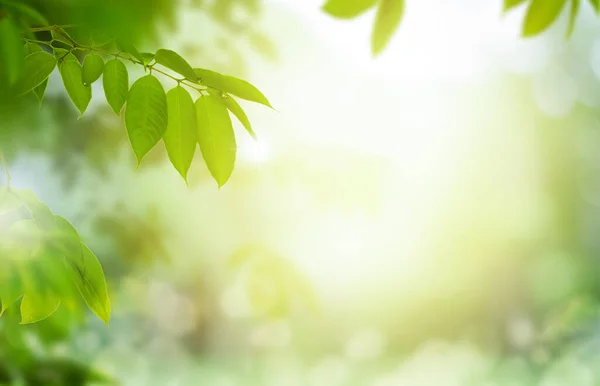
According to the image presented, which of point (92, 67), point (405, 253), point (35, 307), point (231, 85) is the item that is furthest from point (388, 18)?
point (405, 253)

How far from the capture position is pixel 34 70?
40cm

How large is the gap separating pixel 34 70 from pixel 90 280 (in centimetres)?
17

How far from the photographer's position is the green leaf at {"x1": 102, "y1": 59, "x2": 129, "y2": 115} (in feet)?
1.33

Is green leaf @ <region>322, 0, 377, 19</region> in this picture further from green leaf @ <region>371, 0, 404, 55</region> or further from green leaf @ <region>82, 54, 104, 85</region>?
green leaf @ <region>82, 54, 104, 85</region>

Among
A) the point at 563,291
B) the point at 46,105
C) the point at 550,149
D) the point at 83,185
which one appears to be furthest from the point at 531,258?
the point at 46,105

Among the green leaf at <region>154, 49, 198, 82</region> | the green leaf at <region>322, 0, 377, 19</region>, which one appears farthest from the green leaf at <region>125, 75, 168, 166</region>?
the green leaf at <region>322, 0, 377, 19</region>

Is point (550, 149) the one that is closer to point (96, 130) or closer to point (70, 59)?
point (96, 130)

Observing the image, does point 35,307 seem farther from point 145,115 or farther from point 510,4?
point 510,4

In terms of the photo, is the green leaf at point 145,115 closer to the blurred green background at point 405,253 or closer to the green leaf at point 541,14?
the green leaf at point 541,14

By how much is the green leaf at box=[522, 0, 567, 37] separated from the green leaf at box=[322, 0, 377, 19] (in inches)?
5.4

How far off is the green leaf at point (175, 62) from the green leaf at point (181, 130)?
41 mm

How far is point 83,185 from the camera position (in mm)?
2148

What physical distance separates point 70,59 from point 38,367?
70cm

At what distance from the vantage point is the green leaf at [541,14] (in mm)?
437
